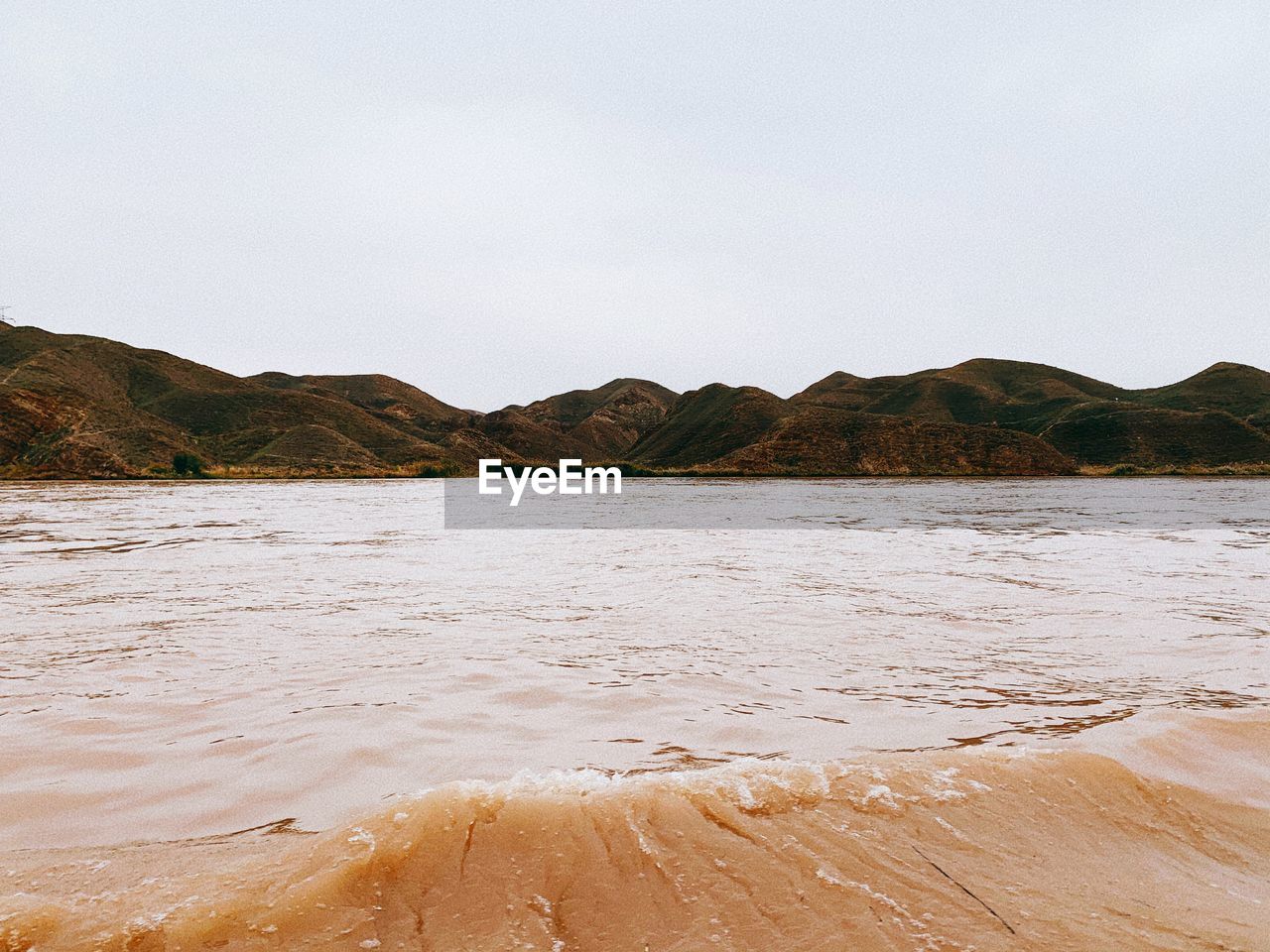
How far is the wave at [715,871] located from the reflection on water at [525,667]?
0.49 metres

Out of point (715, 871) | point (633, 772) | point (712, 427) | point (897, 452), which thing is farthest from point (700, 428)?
point (715, 871)

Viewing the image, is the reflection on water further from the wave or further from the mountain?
the mountain

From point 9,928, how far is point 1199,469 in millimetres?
112478

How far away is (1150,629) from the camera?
20.6 ft

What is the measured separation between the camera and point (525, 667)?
5.10m

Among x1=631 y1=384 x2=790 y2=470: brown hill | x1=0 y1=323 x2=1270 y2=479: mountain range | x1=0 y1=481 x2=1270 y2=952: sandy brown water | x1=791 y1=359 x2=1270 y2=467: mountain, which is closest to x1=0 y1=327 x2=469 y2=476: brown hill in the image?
x1=0 y1=323 x2=1270 y2=479: mountain range

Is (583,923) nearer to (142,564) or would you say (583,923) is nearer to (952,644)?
(952,644)

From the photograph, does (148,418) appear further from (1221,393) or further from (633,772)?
(1221,393)

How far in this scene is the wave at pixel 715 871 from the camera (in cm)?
188

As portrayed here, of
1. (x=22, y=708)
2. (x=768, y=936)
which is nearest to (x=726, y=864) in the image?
(x=768, y=936)

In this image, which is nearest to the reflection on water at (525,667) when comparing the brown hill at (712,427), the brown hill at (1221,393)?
the brown hill at (712,427)

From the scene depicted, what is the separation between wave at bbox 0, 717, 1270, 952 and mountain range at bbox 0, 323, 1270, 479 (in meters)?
88.1

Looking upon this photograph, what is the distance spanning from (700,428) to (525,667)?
412 feet

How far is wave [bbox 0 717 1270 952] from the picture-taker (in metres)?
1.88
